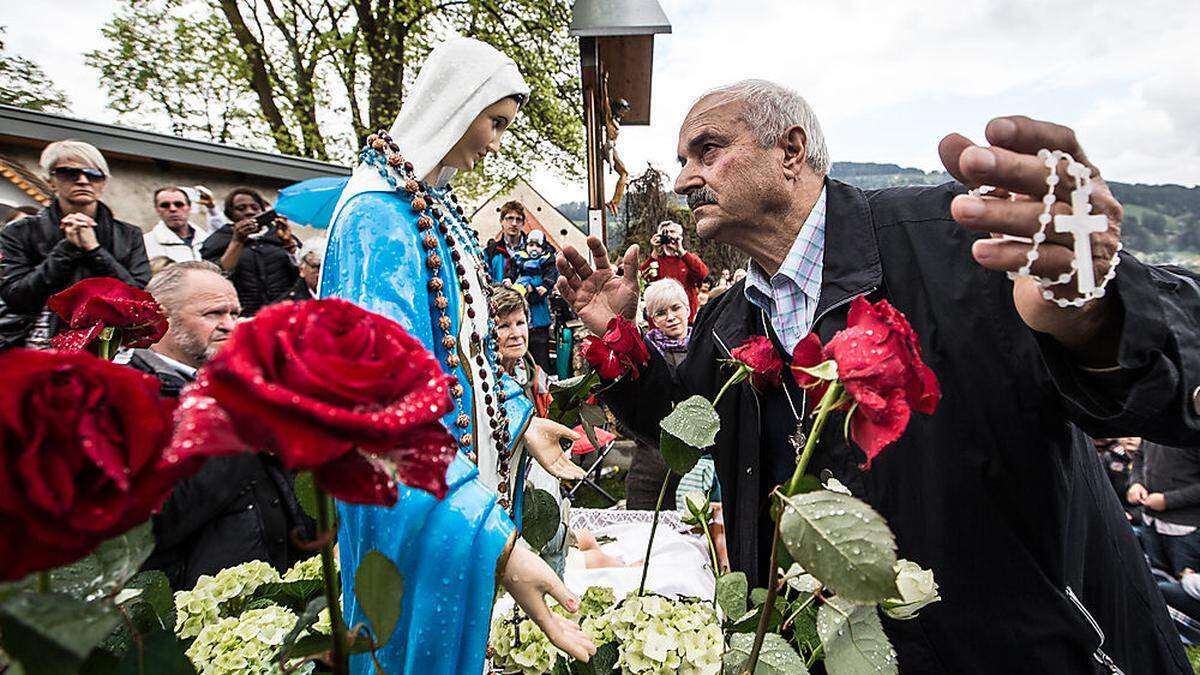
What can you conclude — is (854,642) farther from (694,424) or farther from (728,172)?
(728,172)

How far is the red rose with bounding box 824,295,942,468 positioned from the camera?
704mm

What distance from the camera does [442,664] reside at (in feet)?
3.65

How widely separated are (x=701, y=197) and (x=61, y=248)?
3.55m

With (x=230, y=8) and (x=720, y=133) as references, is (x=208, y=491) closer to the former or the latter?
(x=720, y=133)

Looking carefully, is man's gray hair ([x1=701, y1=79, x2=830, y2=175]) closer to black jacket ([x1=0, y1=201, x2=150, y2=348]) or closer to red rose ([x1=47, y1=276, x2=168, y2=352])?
red rose ([x1=47, y1=276, x2=168, y2=352])

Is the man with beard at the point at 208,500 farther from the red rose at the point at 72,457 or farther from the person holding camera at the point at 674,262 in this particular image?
the person holding camera at the point at 674,262

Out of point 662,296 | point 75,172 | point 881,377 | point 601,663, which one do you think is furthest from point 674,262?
point 881,377

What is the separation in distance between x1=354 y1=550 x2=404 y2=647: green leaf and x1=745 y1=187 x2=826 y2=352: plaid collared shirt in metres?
1.36

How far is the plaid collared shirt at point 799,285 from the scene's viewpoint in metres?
1.79

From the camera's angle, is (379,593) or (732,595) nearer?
(379,593)

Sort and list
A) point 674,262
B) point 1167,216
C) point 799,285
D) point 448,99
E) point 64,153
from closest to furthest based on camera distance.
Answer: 1. point 448,99
2. point 799,285
3. point 64,153
4. point 674,262
5. point 1167,216

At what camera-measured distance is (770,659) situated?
2.92 feet

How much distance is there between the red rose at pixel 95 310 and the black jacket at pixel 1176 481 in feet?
16.0

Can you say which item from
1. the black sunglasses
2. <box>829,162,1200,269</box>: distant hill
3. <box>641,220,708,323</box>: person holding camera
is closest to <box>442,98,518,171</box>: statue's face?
the black sunglasses
